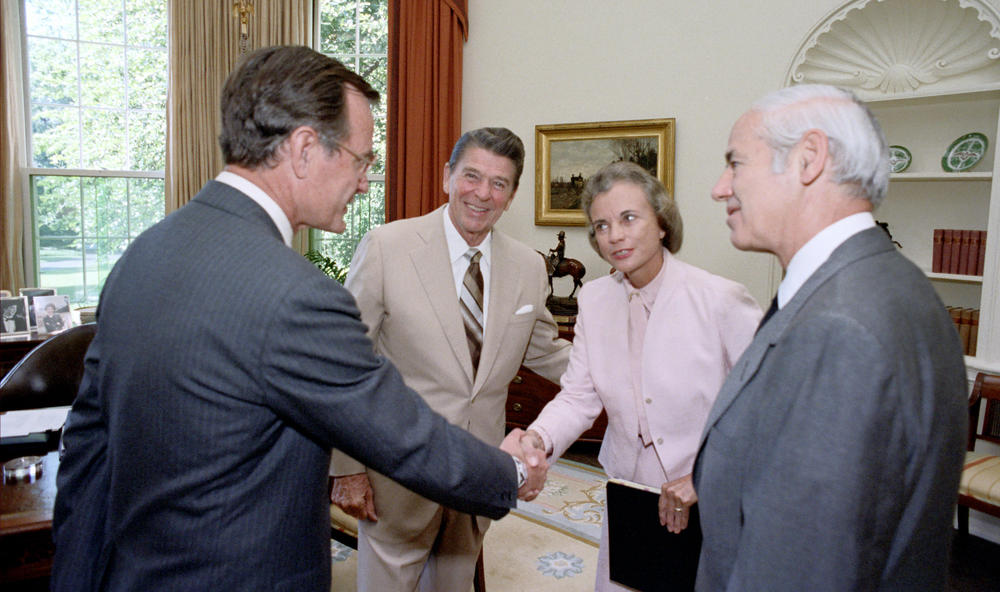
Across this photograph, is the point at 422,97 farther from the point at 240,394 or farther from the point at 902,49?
the point at 240,394

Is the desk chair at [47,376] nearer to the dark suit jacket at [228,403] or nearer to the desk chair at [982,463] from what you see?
the dark suit jacket at [228,403]

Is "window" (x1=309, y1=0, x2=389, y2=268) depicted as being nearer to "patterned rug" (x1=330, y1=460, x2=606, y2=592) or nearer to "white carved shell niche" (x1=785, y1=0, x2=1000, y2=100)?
"patterned rug" (x1=330, y1=460, x2=606, y2=592)

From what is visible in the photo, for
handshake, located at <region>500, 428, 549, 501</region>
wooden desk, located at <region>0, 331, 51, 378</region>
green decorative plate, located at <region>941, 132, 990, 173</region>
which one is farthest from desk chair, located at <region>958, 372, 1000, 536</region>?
wooden desk, located at <region>0, 331, 51, 378</region>

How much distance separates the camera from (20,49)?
514cm

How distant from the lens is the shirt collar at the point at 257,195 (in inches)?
46.1

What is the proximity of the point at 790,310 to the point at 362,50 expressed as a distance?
5.45 metres

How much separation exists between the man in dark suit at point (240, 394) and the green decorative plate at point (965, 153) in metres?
3.55

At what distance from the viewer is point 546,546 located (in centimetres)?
327

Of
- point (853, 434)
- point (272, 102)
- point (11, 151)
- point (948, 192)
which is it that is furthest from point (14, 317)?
point (948, 192)

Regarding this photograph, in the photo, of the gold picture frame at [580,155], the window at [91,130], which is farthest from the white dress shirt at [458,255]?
the window at [91,130]

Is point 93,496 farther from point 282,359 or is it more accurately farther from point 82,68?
point 82,68

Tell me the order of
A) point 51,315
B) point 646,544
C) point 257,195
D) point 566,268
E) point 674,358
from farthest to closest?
1. point 566,268
2. point 51,315
3. point 674,358
4. point 646,544
5. point 257,195

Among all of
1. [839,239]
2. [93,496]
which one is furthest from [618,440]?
[93,496]

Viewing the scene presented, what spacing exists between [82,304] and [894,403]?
241 inches
